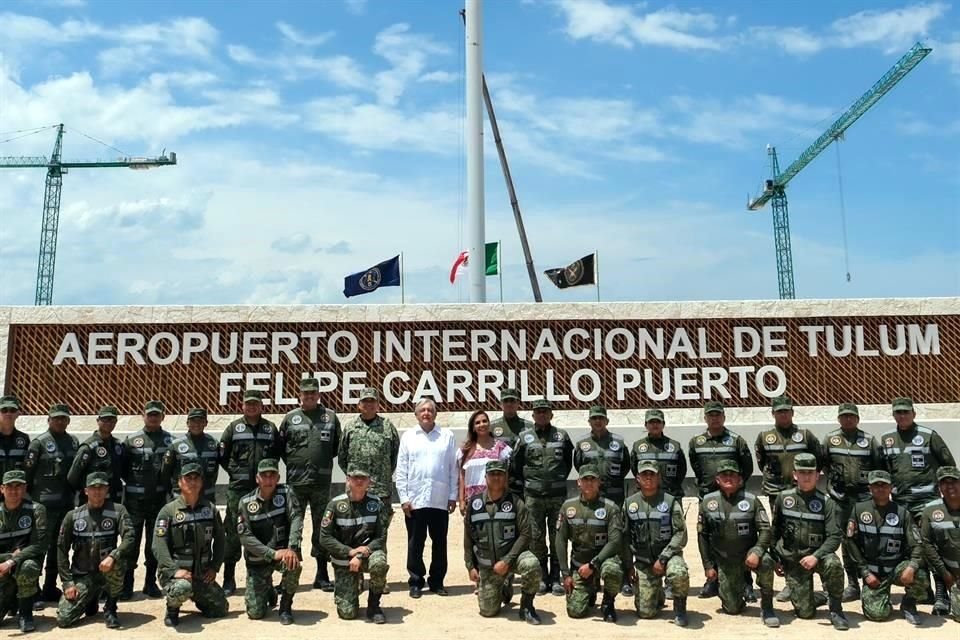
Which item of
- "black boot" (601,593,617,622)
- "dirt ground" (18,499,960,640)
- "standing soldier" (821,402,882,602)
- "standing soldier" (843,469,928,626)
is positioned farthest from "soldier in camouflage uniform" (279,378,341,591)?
"standing soldier" (821,402,882,602)

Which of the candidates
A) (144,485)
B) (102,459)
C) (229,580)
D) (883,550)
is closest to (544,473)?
(883,550)

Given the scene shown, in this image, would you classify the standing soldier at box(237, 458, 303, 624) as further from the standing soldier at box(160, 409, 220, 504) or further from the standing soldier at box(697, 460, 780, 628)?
the standing soldier at box(697, 460, 780, 628)

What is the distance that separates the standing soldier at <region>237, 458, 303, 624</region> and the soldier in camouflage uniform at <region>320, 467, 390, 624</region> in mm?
291

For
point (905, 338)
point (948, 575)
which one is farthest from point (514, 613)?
point (905, 338)

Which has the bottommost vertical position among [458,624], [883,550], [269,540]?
[458,624]

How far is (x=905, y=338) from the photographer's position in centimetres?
1173

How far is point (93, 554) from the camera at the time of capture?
21.3 ft

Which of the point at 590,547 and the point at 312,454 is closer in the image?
the point at 590,547

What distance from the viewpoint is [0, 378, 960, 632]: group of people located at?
643cm

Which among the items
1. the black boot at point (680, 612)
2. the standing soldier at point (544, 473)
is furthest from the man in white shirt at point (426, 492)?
the black boot at point (680, 612)

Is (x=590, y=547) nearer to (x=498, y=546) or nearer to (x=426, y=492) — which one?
(x=498, y=546)

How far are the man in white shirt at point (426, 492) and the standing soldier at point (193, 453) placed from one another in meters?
1.73

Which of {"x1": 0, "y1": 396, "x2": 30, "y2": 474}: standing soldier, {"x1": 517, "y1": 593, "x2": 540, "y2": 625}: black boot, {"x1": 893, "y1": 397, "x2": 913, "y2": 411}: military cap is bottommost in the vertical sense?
{"x1": 517, "y1": 593, "x2": 540, "y2": 625}: black boot

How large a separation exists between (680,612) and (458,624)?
67.5 inches
